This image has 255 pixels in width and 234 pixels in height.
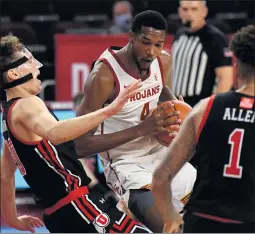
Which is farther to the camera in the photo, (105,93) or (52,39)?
(52,39)

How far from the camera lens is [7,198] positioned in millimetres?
5020

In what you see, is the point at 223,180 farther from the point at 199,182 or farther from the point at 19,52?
the point at 19,52

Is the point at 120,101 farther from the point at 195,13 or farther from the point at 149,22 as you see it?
the point at 195,13

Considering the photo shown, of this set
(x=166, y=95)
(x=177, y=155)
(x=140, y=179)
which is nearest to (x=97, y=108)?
(x=140, y=179)

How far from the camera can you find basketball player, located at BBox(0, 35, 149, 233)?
4629mm

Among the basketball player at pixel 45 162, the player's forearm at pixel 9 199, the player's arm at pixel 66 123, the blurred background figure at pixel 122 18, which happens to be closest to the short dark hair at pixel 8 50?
the basketball player at pixel 45 162

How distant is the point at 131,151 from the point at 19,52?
3.44 ft

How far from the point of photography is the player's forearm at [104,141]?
515 cm

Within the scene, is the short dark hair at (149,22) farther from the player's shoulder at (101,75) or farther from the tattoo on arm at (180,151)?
the tattoo on arm at (180,151)

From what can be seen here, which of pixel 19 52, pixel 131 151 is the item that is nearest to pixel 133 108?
pixel 131 151

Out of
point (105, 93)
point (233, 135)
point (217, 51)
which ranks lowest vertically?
point (217, 51)

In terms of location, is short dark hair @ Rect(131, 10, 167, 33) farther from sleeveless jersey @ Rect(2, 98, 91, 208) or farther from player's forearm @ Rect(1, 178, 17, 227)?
player's forearm @ Rect(1, 178, 17, 227)

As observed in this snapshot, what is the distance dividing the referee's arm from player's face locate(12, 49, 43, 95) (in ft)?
11.6

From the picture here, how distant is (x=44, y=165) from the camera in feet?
15.4
